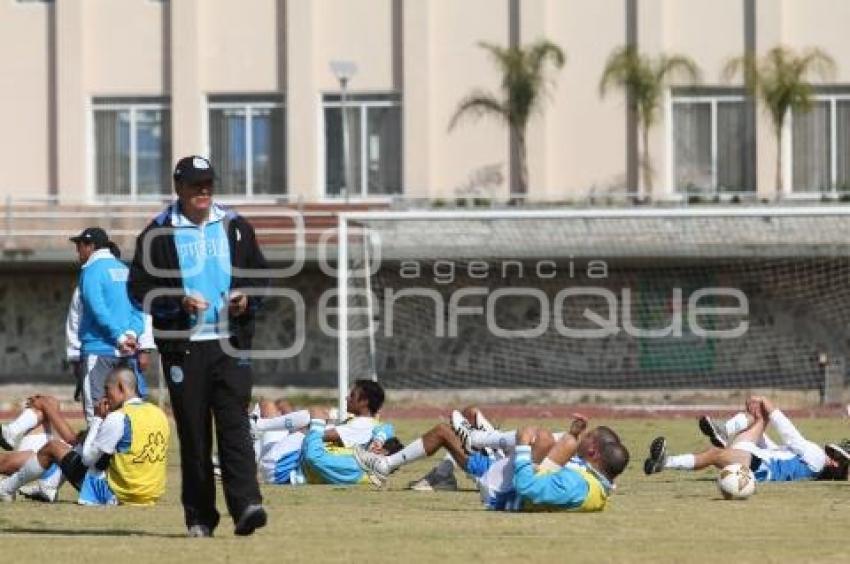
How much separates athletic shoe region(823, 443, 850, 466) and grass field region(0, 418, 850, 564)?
1.04 ft

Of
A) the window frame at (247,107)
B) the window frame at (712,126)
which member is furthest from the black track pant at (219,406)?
the window frame at (247,107)

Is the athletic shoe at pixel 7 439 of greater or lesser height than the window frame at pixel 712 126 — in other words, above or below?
below

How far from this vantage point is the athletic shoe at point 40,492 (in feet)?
55.6

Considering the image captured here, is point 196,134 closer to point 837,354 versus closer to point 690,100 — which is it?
point 690,100

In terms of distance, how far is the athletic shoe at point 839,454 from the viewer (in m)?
18.3

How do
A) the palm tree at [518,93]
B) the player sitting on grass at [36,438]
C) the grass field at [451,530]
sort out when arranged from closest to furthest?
the grass field at [451,530]
the player sitting on grass at [36,438]
the palm tree at [518,93]

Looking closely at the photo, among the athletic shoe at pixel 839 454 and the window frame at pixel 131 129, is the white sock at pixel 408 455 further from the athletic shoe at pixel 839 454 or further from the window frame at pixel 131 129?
the window frame at pixel 131 129

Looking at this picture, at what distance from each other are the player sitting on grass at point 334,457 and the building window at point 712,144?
78.5 ft

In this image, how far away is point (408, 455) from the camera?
1823 cm

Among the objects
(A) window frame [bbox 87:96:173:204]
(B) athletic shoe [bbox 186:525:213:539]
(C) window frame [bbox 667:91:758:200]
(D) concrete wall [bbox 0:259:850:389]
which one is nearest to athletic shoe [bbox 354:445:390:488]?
(B) athletic shoe [bbox 186:525:213:539]

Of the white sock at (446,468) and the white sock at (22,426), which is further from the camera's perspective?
the white sock at (446,468)

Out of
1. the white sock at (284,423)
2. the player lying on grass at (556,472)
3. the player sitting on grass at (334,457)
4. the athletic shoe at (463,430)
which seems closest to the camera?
the player lying on grass at (556,472)

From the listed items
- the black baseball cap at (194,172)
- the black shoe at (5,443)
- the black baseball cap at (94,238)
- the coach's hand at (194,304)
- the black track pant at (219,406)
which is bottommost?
the black shoe at (5,443)

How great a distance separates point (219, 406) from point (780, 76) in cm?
2874
